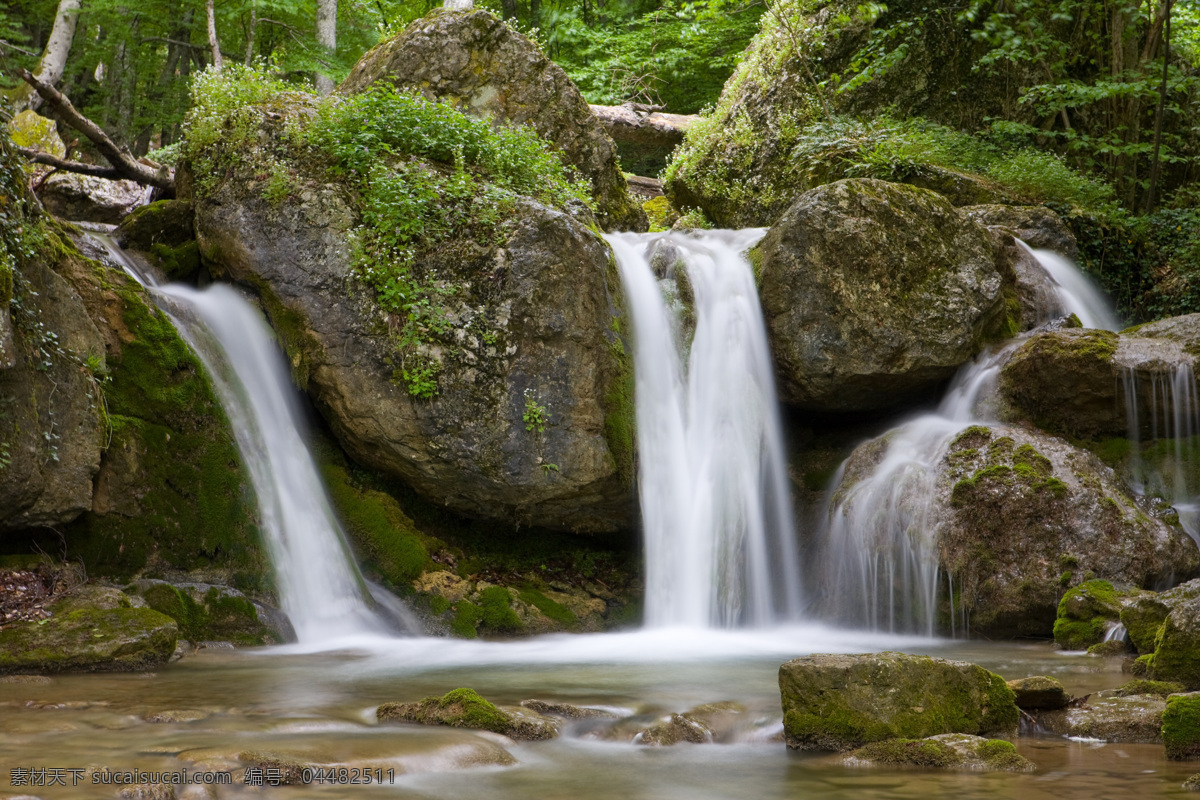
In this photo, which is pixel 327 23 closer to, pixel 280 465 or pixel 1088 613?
pixel 280 465

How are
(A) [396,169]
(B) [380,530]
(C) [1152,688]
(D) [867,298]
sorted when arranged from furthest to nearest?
(D) [867,298], (A) [396,169], (B) [380,530], (C) [1152,688]

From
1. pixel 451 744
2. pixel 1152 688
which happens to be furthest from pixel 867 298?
pixel 451 744

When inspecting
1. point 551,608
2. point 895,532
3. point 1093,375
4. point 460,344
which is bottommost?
point 551,608

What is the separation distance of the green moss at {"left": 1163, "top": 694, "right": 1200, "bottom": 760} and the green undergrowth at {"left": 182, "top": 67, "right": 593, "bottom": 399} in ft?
19.4

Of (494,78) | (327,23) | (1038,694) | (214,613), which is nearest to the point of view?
(1038,694)

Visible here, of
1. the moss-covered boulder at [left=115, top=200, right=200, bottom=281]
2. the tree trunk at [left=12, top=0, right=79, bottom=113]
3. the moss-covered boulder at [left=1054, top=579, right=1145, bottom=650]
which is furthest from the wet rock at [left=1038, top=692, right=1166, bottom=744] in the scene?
the tree trunk at [left=12, top=0, right=79, bottom=113]

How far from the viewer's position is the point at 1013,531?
8062mm

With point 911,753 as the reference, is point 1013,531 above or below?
above

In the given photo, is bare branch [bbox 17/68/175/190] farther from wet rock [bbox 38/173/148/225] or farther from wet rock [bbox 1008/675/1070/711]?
wet rock [bbox 1008/675/1070/711]

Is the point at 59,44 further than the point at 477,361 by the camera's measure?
Yes

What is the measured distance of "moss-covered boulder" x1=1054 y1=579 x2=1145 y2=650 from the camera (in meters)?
6.92

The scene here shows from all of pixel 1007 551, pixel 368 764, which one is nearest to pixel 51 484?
pixel 368 764

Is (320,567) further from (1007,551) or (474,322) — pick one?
(1007,551)

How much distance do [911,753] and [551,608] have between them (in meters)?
4.86
